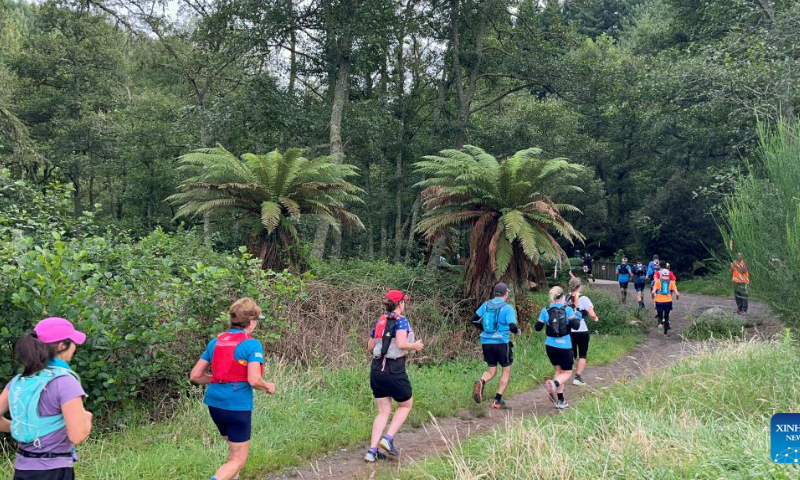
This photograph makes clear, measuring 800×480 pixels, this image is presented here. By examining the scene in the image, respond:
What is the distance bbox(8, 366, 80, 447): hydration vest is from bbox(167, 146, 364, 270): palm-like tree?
6364mm

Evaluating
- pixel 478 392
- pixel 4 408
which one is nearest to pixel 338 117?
pixel 478 392

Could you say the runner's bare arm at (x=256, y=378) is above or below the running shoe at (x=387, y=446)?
above

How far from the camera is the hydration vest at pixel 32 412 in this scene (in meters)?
3.16

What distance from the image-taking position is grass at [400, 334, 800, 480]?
4090 mm

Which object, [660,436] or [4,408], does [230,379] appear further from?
[660,436]

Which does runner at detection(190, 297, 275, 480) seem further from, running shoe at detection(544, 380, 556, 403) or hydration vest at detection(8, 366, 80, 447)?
running shoe at detection(544, 380, 556, 403)

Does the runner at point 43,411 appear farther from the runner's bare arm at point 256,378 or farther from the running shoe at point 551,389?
the running shoe at point 551,389

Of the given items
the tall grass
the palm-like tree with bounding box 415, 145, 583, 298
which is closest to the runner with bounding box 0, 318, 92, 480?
the tall grass

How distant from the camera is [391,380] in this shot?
5.43 metres

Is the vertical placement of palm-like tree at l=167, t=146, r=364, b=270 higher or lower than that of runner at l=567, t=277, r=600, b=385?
higher

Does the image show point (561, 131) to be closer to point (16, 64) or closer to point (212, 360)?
point (212, 360)

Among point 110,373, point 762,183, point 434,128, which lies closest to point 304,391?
point 110,373

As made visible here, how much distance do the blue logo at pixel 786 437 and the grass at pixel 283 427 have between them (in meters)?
4.00

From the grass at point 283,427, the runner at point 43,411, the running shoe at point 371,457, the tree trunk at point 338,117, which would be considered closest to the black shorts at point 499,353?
the grass at point 283,427
